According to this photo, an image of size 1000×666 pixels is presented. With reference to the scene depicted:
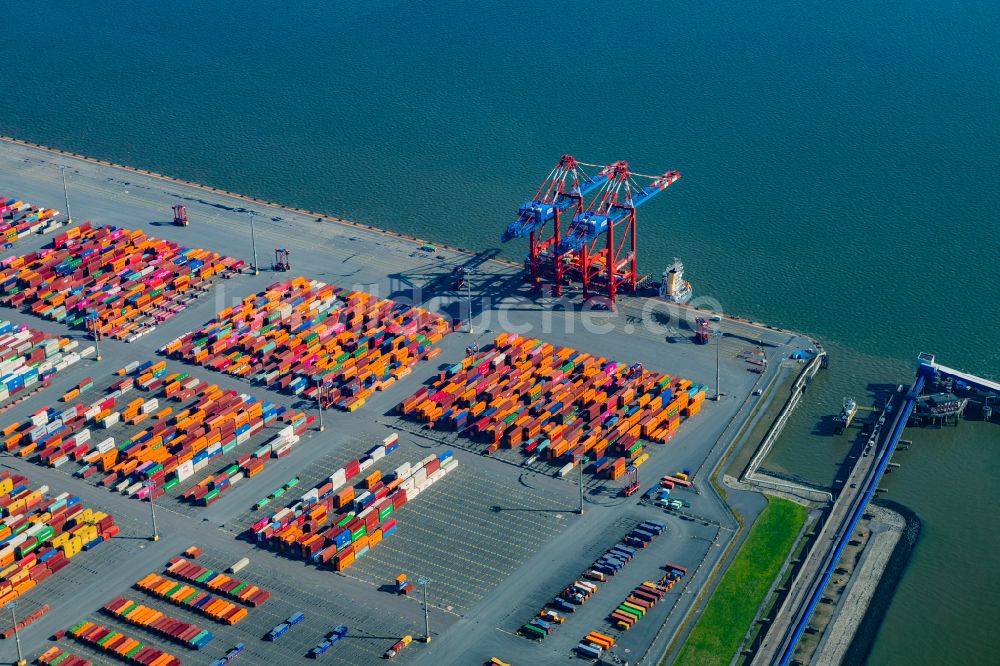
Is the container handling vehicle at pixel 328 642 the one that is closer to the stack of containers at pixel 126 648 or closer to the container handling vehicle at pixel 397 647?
the container handling vehicle at pixel 397 647

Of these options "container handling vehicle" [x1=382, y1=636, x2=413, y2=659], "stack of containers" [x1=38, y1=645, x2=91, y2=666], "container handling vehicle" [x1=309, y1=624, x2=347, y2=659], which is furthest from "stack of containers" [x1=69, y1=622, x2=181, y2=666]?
"container handling vehicle" [x1=382, y1=636, x2=413, y2=659]

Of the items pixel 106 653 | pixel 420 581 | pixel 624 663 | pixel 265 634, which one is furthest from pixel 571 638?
pixel 106 653

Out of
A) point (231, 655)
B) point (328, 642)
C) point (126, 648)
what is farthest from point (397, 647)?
point (126, 648)

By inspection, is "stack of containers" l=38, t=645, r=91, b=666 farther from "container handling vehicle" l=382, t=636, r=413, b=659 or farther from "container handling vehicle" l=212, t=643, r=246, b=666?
"container handling vehicle" l=382, t=636, r=413, b=659

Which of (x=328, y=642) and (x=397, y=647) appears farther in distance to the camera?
(x=328, y=642)

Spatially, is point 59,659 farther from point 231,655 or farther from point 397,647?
point 397,647

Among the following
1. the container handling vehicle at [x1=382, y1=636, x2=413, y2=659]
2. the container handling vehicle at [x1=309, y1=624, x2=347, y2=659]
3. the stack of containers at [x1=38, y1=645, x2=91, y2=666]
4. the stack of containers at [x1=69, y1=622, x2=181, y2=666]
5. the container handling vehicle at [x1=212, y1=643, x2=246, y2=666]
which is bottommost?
the stack of containers at [x1=38, y1=645, x2=91, y2=666]

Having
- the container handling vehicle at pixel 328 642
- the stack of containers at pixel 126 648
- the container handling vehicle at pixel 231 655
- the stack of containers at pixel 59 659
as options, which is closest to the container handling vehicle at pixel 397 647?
the container handling vehicle at pixel 328 642
